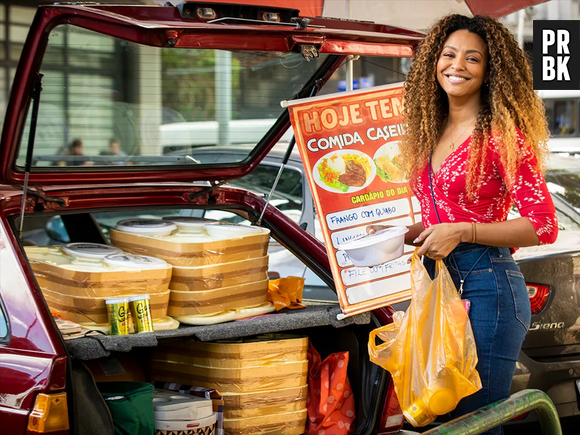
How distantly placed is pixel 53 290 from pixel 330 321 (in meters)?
1.06

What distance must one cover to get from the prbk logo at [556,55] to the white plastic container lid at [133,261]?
2751mm

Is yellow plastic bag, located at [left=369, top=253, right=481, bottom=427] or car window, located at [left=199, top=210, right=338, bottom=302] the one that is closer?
yellow plastic bag, located at [left=369, top=253, right=481, bottom=427]

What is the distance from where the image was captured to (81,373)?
255 cm

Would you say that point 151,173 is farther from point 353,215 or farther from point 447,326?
point 447,326

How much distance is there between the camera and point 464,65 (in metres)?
2.48

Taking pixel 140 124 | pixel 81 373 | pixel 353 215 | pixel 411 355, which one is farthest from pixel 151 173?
pixel 411 355

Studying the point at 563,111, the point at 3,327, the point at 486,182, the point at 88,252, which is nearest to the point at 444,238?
the point at 486,182

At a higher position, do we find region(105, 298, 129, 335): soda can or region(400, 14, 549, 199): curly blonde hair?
region(400, 14, 549, 199): curly blonde hair

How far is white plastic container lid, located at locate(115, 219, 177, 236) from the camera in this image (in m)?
3.44

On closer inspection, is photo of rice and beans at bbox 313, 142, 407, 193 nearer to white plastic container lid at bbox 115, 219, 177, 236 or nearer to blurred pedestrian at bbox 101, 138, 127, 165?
white plastic container lid at bbox 115, 219, 177, 236

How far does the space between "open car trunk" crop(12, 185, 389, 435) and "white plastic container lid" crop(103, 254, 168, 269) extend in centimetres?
18

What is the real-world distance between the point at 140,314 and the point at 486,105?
140cm

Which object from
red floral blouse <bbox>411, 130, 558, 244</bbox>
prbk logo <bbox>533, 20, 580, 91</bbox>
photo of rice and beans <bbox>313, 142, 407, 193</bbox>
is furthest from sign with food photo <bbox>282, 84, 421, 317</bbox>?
prbk logo <bbox>533, 20, 580, 91</bbox>

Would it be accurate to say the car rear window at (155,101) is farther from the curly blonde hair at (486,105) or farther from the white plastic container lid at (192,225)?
the curly blonde hair at (486,105)
